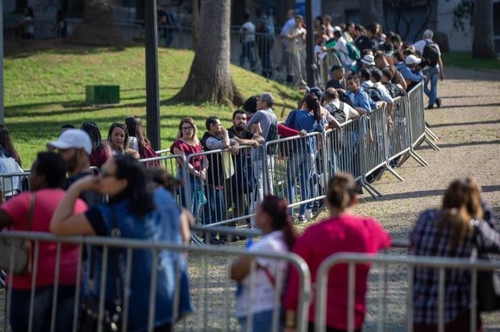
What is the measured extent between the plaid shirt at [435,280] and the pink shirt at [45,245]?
200cm

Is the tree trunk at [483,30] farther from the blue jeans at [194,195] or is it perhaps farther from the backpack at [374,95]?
the blue jeans at [194,195]

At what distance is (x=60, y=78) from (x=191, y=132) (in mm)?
13938

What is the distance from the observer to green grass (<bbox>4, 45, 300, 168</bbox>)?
72.7 feet

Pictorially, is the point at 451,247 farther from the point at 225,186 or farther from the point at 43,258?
the point at 225,186

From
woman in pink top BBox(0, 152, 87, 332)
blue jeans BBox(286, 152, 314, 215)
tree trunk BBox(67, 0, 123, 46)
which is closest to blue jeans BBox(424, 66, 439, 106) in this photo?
tree trunk BBox(67, 0, 123, 46)

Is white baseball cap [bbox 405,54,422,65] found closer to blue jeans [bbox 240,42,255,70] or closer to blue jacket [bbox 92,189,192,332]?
blue jeans [bbox 240,42,255,70]

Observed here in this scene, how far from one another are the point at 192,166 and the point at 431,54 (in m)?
13.9

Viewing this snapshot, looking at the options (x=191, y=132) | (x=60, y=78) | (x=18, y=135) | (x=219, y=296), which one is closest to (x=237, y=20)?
(x=60, y=78)

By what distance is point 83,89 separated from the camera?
25.8 meters

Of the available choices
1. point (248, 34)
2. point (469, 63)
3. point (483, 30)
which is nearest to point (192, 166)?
point (248, 34)

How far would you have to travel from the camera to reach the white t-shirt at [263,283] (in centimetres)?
643

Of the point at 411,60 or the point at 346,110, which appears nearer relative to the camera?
the point at 346,110

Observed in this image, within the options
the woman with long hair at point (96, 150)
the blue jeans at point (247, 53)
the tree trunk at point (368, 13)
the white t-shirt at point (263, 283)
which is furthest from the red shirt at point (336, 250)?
the tree trunk at point (368, 13)

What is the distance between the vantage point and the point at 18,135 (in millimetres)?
21078
